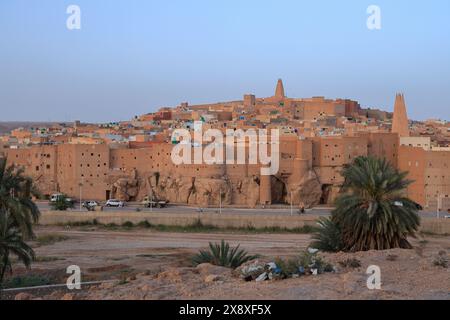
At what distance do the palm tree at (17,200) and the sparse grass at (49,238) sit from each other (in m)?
10.6

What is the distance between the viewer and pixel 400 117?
4619 centimetres

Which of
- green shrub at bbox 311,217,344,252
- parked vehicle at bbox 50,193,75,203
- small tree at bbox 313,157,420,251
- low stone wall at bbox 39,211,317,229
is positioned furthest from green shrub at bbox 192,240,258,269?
parked vehicle at bbox 50,193,75,203

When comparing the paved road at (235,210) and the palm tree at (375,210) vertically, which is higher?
the palm tree at (375,210)

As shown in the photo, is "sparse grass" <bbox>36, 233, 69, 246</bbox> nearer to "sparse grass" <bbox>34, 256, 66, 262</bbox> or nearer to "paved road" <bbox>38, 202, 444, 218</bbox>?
"sparse grass" <bbox>34, 256, 66, 262</bbox>

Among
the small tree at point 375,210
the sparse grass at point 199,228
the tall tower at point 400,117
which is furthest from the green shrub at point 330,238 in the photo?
the tall tower at point 400,117

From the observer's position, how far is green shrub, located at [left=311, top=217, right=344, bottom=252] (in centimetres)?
1734

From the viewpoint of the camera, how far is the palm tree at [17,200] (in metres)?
15.1

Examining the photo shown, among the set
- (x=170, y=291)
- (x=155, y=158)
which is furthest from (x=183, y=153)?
(x=170, y=291)

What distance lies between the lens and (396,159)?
38719mm

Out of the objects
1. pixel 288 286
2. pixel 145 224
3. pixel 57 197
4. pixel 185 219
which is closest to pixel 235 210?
pixel 185 219

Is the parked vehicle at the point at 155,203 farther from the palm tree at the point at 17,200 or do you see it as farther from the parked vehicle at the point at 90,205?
the palm tree at the point at 17,200

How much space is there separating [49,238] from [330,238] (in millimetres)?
14453

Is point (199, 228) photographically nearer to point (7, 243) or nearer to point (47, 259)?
point (47, 259)
